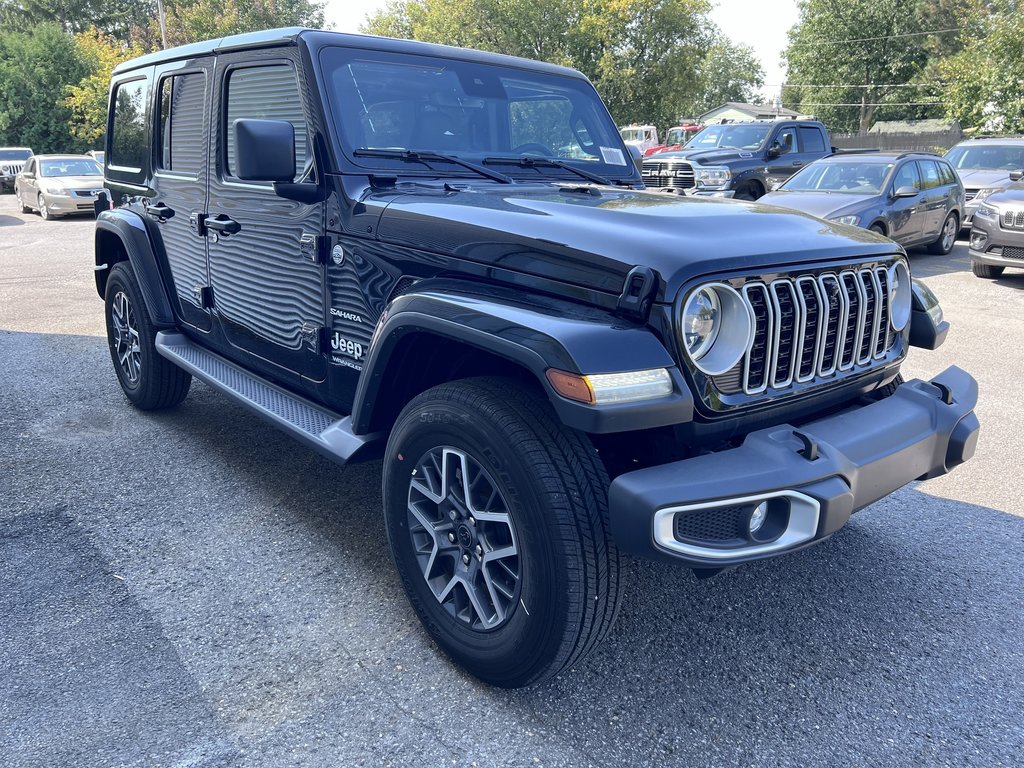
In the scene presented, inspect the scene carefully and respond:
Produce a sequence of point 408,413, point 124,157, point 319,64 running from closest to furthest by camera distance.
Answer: point 408,413
point 319,64
point 124,157

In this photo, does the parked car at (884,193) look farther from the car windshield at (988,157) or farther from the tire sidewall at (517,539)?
the tire sidewall at (517,539)

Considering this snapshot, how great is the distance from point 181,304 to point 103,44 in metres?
39.4

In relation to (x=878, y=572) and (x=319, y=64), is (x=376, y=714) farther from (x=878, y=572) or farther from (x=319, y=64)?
(x=319, y=64)

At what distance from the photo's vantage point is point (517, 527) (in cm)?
222

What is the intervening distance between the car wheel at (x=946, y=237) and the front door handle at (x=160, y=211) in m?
11.2

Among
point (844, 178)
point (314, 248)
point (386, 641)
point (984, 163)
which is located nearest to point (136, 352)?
point (314, 248)

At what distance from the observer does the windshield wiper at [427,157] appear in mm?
A: 3123

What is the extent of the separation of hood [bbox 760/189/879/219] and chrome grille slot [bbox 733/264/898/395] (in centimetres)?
755

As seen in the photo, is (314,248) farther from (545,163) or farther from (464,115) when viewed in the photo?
(545,163)

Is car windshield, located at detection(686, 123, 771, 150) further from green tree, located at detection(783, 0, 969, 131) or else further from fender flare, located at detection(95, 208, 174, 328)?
green tree, located at detection(783, 0, 969, 131)

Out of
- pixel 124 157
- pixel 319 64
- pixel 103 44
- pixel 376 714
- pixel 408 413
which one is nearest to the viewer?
pixel 376 714

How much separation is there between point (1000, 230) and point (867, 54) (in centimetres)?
4625

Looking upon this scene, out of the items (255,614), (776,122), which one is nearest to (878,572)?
(255,614)

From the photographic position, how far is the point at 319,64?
124 inches
